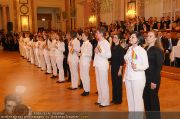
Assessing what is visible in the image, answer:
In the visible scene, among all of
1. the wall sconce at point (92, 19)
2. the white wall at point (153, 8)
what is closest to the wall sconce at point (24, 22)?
the wall sconce at point (92, 19)

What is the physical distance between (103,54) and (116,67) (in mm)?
575

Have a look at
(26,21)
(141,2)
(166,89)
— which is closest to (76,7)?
(26,21)

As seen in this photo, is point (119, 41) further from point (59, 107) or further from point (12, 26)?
point (12, 26)

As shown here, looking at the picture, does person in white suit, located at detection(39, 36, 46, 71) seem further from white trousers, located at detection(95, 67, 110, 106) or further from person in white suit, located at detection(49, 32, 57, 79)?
white trousers, located at detection(95, 67, 110, 106)

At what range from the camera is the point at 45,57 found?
11617 mm

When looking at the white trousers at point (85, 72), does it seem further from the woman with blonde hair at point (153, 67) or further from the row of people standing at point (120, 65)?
the woman with blonde hair at point (153, 67)

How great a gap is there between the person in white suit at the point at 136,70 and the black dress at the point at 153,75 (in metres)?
0.13

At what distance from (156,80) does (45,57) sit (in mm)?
7540

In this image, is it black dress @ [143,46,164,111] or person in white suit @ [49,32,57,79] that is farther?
person in white suit @ [49,32,57,79]

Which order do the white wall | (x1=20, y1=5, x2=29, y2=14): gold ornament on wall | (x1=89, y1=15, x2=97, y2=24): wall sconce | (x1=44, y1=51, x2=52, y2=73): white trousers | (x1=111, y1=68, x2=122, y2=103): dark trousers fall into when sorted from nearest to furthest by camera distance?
(x1=111, y1=68, x2=122, y2=103): dark trousers, (x1=44, y1=51, x2=52, y2=73): white trousers, the white wall, (x1=89, y1=15, x2=97, y2=24): wall sconce, (x1=20, y1=5, x2=29, y2=14): gold ornament on wall

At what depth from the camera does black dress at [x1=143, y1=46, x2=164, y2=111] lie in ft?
15.3

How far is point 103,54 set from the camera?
6.24m

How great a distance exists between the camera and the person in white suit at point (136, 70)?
15.1 ft

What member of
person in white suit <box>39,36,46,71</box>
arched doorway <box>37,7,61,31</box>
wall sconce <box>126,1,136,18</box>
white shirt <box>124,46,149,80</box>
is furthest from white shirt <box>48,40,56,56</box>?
arched doorway <box>37,7,61,31</box>
